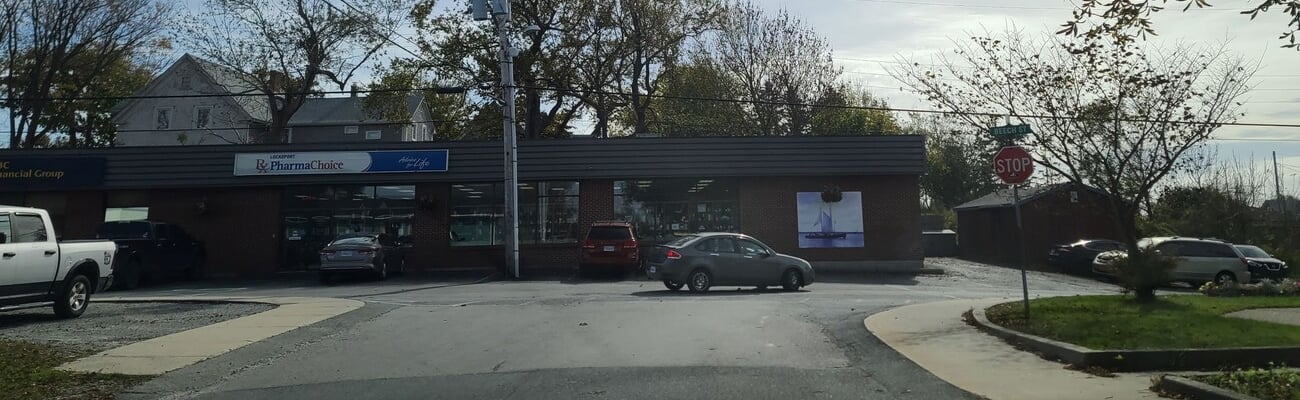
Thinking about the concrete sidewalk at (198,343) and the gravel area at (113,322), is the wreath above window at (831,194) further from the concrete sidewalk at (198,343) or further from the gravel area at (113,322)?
the gravel area at (113,322)

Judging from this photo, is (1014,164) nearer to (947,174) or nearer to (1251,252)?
(1251,252)

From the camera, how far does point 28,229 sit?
12039 mm

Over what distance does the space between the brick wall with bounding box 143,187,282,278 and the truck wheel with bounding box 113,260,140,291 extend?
5.50 m

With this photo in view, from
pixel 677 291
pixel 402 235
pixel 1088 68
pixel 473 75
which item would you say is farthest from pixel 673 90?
pixel 1088 68

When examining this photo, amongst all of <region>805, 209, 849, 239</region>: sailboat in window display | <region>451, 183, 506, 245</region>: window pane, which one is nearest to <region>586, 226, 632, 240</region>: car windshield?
<region>451, 183, 506, 245</region>: window pane

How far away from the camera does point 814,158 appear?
2719 centimetres

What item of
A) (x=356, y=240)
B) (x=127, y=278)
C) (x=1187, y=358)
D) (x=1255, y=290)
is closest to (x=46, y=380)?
(x=1187, y=358)

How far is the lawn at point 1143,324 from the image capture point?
881 centimetres

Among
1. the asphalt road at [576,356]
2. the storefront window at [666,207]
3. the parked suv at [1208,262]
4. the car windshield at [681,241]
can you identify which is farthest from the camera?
the storefront window at [666,207]

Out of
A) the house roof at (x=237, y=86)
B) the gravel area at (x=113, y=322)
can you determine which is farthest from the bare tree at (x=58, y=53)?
the gravel area at (x=113, y=322)

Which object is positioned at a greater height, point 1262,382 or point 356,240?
point 356,240

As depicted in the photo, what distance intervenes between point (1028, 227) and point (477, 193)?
2100cm

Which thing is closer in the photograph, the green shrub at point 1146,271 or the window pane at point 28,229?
the window pane at point 28,229

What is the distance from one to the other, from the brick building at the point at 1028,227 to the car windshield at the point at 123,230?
85.5 feet
